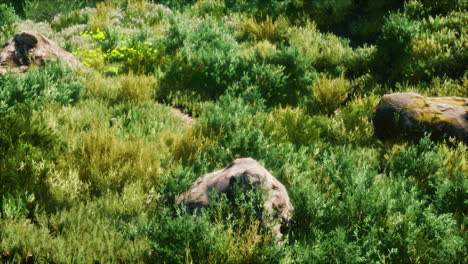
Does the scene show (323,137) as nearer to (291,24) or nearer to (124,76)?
(124,76)

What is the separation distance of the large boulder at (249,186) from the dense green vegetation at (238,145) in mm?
139

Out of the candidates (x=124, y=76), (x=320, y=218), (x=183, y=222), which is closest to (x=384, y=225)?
(x=320, y=218)

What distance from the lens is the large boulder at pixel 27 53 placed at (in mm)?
7406

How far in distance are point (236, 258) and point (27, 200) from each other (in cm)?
222

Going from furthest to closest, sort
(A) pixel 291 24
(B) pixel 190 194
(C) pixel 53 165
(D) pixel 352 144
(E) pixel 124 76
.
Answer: (A) pixel 291 24, (E) pixel 124 76, (D) pixel 352 144, (C) pixel 53 165, (B) pixel 190 194

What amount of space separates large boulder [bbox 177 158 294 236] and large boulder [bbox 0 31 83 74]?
5.07 meters

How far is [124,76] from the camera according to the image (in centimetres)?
764

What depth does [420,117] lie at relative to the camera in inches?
218

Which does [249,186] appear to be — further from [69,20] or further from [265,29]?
[69,20]

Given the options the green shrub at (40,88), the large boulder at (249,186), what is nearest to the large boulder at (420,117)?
the large boulder at (249,186)

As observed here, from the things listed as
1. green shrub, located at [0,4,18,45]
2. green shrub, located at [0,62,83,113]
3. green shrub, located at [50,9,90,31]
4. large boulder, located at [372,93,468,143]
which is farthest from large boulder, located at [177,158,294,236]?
green shrub, located at [50,9,90,31]

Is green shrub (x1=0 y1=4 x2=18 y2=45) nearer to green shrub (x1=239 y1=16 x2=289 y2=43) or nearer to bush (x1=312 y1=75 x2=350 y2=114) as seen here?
green shrub (x1=239 y1=16 x2=289 y2=43)

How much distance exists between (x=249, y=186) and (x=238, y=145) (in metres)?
1.22

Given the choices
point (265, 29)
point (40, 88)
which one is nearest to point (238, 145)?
point (40, 88)
